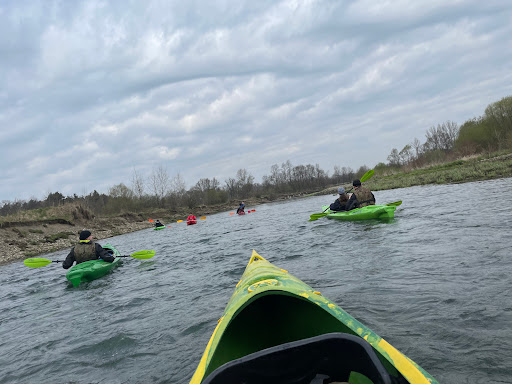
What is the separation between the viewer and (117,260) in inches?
373

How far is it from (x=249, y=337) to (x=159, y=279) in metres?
5.16

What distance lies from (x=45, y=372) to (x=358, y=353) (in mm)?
3728

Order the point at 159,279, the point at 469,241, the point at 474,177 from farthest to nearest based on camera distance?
the point at 474,177
the point at 159,279
the point at 469,241

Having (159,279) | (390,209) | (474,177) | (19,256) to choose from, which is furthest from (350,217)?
(19,256)

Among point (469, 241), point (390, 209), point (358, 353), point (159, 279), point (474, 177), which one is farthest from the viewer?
point (474, 177)

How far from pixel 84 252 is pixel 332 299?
6.81 meters

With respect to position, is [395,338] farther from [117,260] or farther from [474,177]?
[474,177]

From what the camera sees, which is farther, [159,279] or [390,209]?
[390,209]

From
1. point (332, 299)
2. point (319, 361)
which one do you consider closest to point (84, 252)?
point (332, 299)

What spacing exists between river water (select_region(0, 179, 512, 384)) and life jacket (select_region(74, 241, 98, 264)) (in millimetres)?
690

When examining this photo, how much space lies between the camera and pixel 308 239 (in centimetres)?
958

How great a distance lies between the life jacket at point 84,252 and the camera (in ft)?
27.0

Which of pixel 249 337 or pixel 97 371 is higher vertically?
pixel 249 337

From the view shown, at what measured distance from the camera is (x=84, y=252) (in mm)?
8266
